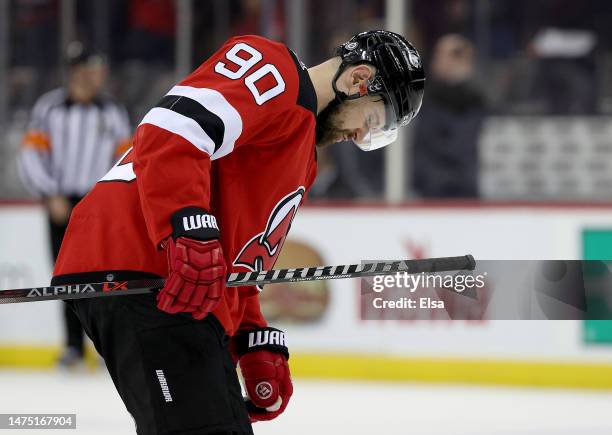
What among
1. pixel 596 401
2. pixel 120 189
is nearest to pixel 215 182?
pixel 120 189

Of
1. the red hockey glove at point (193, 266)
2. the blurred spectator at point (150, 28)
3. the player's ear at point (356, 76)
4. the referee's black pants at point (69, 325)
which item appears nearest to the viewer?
the red hockey glove at point (193, 266)

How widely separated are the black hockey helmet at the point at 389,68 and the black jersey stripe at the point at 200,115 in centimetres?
30

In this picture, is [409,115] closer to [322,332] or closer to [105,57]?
[322,332]

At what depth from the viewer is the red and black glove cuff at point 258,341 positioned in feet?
7.23

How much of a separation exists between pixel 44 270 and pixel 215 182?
372cm

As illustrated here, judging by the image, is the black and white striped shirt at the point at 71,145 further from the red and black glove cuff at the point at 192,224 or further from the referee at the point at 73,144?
the red and black glove cuff at the point at 192,224

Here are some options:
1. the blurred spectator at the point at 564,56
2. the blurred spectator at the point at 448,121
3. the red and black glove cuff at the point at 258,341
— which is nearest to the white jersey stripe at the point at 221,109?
the red and black glove cuff at the point at 258,341

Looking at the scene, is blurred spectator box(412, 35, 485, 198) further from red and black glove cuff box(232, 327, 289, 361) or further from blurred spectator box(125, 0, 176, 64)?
red and black glove cuff box(232, 327, 289, 361)

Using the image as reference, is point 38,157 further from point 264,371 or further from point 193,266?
point 193,266

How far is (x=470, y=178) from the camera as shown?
5395 millimetres

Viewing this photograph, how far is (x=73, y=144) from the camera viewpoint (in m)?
5.35

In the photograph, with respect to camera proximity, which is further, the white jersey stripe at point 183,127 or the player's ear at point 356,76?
the player's ear at point 356,76

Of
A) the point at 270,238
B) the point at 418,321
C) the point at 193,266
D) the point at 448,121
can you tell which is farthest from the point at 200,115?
the point at 448,121

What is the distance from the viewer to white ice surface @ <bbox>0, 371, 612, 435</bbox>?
13.0 feet
